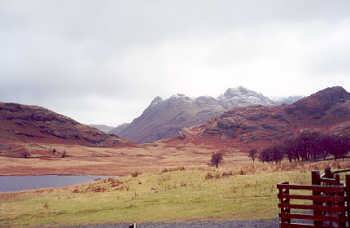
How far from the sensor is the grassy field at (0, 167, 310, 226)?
2862cm

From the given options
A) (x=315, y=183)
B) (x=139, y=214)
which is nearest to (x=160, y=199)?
(x=139, y=214)

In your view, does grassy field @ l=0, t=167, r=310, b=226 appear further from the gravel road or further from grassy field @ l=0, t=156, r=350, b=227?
the gravel road

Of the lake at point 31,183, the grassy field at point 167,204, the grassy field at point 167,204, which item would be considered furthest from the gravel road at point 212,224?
the lake at point 31,183

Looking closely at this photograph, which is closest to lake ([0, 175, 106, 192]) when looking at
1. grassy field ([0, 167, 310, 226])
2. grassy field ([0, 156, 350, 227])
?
grassy field ([0, 156, 350, 227])

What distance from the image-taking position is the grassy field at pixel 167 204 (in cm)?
2862

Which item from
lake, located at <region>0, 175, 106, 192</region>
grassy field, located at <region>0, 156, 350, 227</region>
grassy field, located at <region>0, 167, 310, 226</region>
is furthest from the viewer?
lake, located at <region>0, 175, 106, 192</region>

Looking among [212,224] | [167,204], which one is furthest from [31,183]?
[212,224]

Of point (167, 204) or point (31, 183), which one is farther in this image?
point (31, 183)

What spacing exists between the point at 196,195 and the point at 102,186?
19.3 meters

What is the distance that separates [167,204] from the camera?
33844 mm

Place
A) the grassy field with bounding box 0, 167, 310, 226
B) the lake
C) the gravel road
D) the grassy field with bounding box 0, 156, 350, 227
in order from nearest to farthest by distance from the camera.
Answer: the gravel road < the grassy field with bounding box 0, 156, 350, 227 < the grassy field with bounding box 0, 167, 310, 226 < the lake

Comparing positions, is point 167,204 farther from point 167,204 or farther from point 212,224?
point 212,224

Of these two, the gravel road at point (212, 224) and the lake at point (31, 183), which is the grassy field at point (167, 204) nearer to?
the gravel road at point (212, 224)

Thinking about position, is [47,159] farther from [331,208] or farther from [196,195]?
[331,208]
